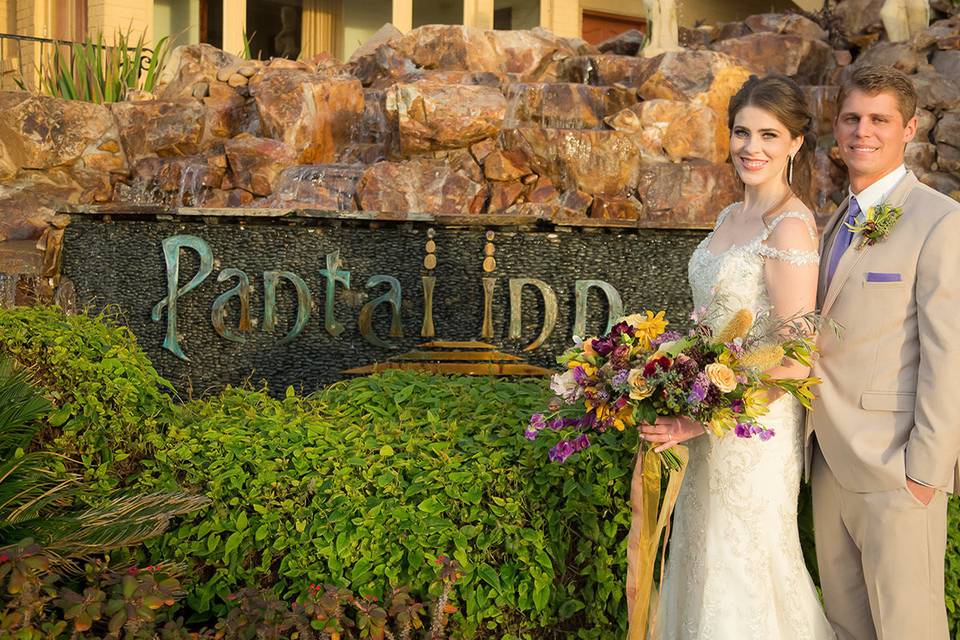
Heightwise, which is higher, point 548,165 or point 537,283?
point 548,165

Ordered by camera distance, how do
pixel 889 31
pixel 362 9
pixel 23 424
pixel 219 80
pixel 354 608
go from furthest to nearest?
pixel 362 9, pixel 889 31, pixel 219 80, pixel 23 424, pixel 354 608

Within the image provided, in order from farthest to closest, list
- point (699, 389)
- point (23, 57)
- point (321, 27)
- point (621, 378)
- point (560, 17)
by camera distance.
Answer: point (321, 27) < point (560, 17) < point (23, 57) < point (621, 378) < point (699, 389)

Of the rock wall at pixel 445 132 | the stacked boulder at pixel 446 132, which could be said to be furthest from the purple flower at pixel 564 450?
the rock wall at pixel 445 132

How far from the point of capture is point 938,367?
2.92 metres

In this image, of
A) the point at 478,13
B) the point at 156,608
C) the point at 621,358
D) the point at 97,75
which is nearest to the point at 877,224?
the point at 621,358

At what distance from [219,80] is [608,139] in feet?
17.5

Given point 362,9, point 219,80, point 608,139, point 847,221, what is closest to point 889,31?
point 608,139

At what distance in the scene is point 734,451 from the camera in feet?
10.7

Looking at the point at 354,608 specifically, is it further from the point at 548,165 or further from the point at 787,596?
the point at 548,165

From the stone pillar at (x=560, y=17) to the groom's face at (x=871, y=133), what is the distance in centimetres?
1720

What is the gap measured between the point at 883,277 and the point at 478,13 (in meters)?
16.5

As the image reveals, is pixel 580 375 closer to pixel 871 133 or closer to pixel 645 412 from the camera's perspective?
pixel 645 412

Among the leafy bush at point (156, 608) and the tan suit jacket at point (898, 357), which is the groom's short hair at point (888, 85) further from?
the leafy bush at point (156, 608)

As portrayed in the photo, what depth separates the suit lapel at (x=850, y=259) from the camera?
124 inches
